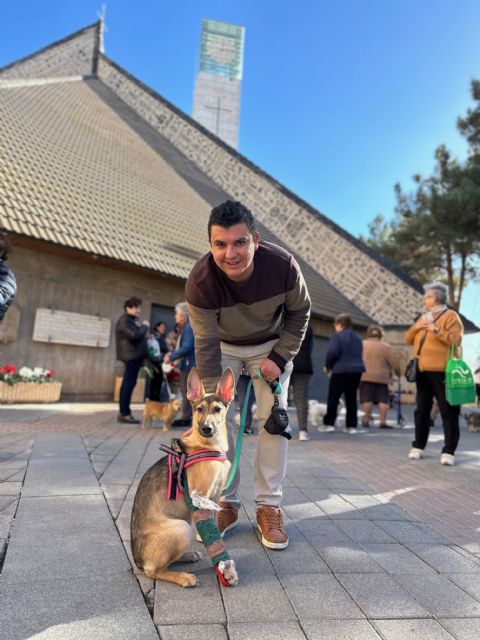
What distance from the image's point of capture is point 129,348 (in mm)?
8078

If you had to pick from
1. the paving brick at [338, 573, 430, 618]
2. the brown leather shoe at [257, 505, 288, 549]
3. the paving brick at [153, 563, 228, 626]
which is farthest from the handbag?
the paving brick at [153, 563, 228, 626]

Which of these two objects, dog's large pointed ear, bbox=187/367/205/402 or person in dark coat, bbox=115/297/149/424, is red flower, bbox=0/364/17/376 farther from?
dog's large pointed ear, bbox=187/367/205/402

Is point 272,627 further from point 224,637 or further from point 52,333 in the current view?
point 52,333

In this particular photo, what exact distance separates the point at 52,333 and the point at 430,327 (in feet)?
25.0

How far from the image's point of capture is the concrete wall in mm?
9883

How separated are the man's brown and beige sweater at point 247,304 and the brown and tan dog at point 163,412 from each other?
456 centimetres

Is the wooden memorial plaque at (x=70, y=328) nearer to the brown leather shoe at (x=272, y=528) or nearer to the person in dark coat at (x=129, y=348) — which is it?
the person in dark coat at (x=129, y=348)

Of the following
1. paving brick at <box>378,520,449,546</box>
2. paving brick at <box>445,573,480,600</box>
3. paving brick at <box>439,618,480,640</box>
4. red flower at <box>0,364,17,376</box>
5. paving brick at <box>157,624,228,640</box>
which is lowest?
paving brick at <box>157,624,228,640</box>

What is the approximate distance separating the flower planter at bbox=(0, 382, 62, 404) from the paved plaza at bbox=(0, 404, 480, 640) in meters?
4.26

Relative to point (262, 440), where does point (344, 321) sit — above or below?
above

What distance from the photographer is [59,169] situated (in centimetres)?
1220

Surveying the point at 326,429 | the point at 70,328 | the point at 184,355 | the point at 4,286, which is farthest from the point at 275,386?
the point at 70,328

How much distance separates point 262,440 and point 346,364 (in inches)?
217

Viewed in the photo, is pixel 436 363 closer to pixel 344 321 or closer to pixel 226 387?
pixel 344 321
